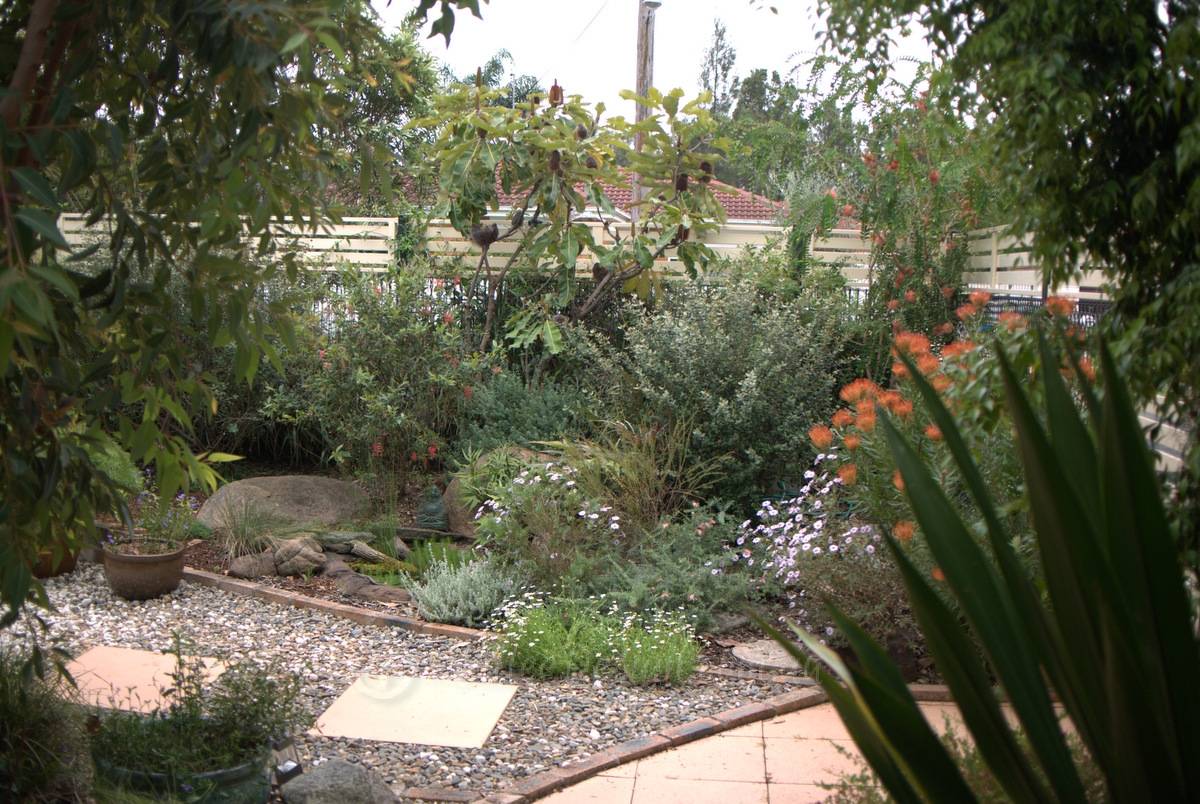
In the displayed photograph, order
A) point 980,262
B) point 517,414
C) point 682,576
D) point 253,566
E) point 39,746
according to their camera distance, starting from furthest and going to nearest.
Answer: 1. point 980,262
2. point 517,414
3. point 253,566
4. point 682,576
5. point 39,746

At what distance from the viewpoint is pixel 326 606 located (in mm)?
5980

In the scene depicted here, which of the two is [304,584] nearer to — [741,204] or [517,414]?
[517,414]

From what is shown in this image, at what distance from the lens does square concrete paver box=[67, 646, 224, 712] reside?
177 inches

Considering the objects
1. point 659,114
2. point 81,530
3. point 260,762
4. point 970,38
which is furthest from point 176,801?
point 659,114

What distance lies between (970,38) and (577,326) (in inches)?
260

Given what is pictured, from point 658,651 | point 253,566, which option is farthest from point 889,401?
point 253,566

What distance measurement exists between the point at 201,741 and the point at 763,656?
2.83 m

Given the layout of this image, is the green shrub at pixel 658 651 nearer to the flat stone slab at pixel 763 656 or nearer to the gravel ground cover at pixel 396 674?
the gravel ground cover at pixel 396 674

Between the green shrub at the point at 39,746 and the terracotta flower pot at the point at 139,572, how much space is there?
2.88 metres

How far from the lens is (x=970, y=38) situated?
2.72m

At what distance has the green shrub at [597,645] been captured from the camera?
4.82m

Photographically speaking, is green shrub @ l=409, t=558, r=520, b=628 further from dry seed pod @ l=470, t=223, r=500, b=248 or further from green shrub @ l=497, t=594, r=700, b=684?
dry seed pod @ l=470, t=223, r=500, b=248

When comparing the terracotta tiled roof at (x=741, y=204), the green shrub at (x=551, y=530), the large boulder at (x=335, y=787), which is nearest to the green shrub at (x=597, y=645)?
the green shrub at (x=551, y=530)

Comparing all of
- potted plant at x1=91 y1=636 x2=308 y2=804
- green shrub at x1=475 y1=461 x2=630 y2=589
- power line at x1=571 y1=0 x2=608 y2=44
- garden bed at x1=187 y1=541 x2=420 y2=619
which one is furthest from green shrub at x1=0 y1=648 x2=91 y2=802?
power line at x1=571 y1=0 x2=608 y2=44
